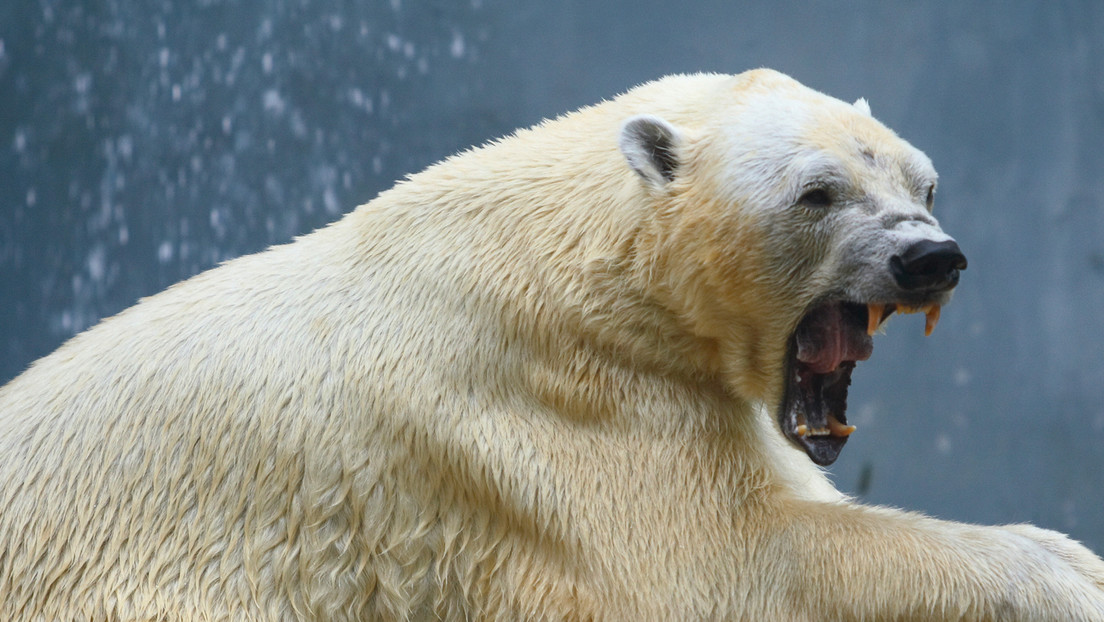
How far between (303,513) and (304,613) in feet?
1.08

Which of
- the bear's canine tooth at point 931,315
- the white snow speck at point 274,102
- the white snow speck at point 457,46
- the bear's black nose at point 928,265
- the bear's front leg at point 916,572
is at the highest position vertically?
the white snow speck at point 457,46

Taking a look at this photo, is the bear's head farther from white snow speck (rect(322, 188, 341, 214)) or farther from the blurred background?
white snow speck (rect(322, 188, 341, 214))

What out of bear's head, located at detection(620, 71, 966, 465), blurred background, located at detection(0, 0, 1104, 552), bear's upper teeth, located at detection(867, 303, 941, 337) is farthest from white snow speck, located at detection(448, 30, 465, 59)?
bear's upper teeth, located at detection(867, 303, 941, 337)

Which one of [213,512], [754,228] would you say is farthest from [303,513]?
[754,228]

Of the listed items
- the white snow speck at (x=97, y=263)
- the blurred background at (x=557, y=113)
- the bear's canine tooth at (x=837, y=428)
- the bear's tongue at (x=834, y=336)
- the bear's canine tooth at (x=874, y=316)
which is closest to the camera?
the bear's canine tooth at (x=874, y=316)

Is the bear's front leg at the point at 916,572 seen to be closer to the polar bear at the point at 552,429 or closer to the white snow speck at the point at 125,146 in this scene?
the polar bear at the point at 552,429

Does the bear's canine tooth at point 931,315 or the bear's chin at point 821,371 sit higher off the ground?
the bear's canine tooth at point 931,315

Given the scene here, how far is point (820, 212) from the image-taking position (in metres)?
3.47

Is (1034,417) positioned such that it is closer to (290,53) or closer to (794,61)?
(794,61)

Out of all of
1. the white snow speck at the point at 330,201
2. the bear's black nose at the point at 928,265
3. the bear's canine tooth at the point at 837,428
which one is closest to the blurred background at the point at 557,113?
the white snow speck at the point at 330,201

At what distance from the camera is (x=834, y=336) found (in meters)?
3.68

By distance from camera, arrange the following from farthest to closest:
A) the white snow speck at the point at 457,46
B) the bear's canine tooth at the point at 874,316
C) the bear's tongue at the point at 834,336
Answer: the white snow speck at the point at 457,46, the bear's tongue at the point at 834,336, the bear's canine tooth at the point at 874,316

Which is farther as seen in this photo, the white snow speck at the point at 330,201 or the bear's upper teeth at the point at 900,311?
the white snow speck at the point at 330,201

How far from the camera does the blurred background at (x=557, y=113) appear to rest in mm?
8047
